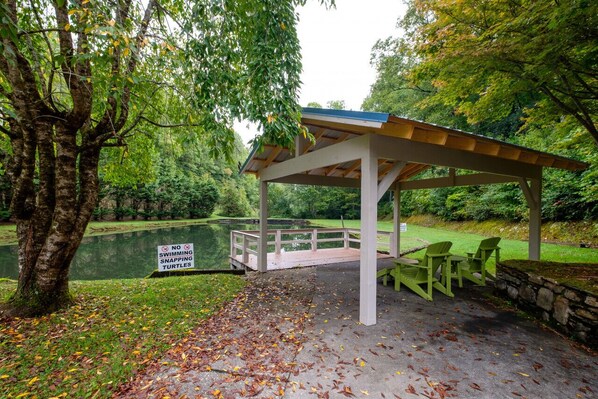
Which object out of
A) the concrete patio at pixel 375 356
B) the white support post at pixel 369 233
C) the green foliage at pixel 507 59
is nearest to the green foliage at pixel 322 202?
the green foliage at pixel 507 59

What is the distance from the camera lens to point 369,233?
336 cm

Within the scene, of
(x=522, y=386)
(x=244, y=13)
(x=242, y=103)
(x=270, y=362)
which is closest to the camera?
(x=522, y=386)

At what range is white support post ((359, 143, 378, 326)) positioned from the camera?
3330 mm

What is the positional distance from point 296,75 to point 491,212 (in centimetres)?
1429

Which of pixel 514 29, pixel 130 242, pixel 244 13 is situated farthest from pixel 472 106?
pixel 130 242

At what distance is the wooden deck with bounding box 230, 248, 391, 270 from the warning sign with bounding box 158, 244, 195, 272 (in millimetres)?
1700

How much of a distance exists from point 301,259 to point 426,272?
A: 3744mm

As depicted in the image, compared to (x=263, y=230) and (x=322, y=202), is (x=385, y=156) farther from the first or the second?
(x=322, y=202)

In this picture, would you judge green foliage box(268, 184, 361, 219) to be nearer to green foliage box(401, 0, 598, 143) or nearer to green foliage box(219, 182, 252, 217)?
green foliage box(219, 182, 252, 217)

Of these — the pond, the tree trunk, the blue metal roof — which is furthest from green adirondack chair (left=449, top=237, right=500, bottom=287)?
the pond

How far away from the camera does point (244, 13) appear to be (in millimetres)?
3852

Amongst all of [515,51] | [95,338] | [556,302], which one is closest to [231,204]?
[95,338]

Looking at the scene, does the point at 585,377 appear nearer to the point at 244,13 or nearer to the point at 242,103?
the point at 242,103

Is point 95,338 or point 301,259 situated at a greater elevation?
point 95,338
